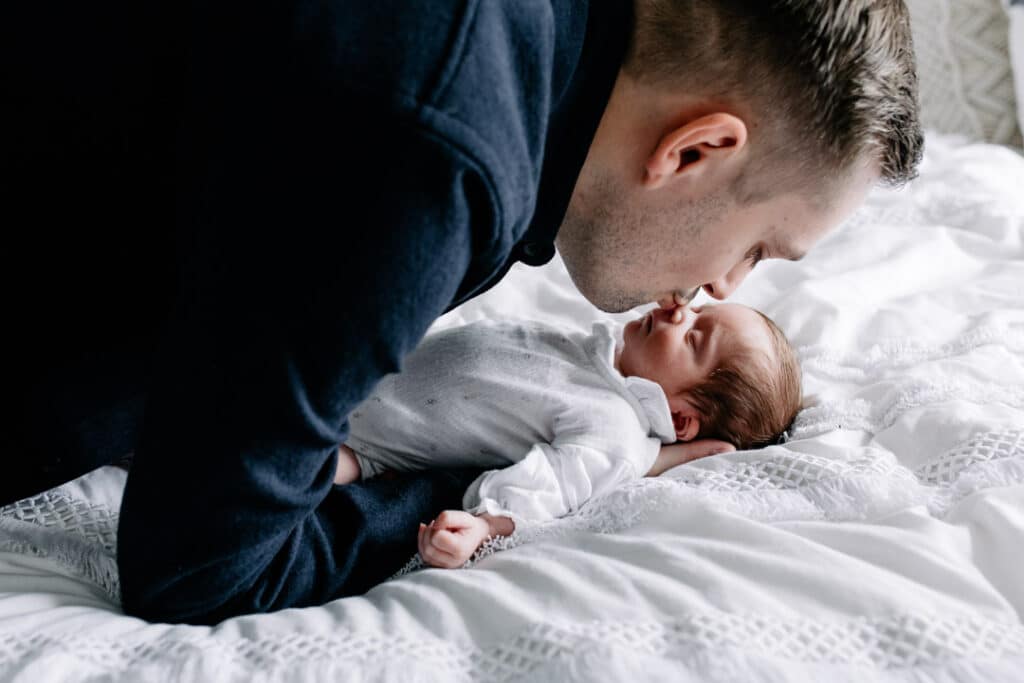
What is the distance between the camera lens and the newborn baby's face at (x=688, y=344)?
4.35 feet

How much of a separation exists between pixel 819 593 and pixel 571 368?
54 centimetres

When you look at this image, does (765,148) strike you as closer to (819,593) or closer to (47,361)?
(819,593)

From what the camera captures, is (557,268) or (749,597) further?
(557,268)

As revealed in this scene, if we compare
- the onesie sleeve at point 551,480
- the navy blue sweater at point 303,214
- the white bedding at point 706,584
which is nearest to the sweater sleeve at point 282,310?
the navy blue sweater at point 303,214

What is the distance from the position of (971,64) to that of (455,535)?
1694mm

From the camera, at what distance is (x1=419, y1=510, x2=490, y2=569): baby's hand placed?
3.33 feet

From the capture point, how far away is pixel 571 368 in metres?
1.31

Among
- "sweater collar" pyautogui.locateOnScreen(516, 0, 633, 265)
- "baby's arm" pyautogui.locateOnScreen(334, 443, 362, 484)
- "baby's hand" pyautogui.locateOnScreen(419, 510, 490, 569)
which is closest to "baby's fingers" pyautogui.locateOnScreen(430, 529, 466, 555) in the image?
"baby's hand" pyautogui.locateOnScreen(419, 510, 490, 569)

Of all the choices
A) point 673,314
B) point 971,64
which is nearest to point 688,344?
point 673,314

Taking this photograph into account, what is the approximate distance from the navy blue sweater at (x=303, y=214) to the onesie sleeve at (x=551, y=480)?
1.15ft

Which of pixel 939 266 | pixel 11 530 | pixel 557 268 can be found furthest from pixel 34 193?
pixel 939 266

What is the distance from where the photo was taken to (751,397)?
128cm

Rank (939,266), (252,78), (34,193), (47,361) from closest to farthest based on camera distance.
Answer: (252,78) < (34,193) < (47,361) < (939,266)

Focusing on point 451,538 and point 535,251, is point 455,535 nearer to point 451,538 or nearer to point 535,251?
point 451,538
